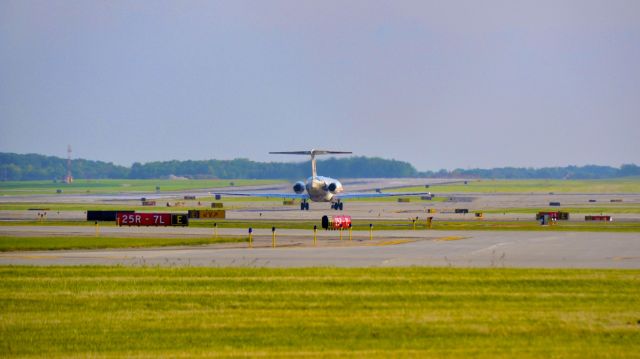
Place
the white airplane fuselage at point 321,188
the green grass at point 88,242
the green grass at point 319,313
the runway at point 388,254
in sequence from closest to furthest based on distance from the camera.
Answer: the green grass at point 319,313
the runway at point 388,254
the green grass at point 88,242
the white airplane fuselage at point 321,188

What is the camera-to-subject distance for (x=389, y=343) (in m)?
22.0

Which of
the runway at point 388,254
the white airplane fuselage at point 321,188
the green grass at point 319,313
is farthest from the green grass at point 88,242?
the white airplane fuselage at point 321,188

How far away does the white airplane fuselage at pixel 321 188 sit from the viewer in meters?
113

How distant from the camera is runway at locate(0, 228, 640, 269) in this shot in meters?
39.2

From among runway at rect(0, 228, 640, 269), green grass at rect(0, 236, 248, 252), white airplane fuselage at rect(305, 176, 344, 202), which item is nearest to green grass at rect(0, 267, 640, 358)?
runway at rect(0, 228, 640, 269)

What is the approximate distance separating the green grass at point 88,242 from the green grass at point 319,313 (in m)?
14.6

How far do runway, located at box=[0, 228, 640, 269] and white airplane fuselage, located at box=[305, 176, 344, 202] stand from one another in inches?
2072

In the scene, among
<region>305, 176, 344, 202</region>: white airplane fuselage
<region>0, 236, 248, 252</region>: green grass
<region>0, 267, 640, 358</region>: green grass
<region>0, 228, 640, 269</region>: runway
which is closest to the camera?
<region>0, 267, 640, 358</region>: green grass

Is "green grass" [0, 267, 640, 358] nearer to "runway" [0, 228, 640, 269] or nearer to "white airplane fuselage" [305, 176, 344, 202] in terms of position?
"runway" [0, 228, 640, 269]

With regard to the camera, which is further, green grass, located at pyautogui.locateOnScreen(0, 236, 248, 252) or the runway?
green grass, located at pyautogui.locateOnScreen(0, 236, 248, 252)

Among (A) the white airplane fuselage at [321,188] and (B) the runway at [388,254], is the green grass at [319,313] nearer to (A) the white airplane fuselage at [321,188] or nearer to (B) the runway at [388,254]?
(B) the runway at [388,254]

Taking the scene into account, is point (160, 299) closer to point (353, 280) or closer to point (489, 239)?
point (353, 280)

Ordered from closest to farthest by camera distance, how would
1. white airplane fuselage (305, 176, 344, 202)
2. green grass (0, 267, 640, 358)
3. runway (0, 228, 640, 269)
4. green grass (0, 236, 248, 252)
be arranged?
green grass (0, 267, 640, 358) → runway (0, 228, 640, 269) → green grass (0, 236, 248, 252) → white airplane fuselage (305, 176, 344, 202)

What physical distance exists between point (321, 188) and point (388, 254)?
6842 centimetres
